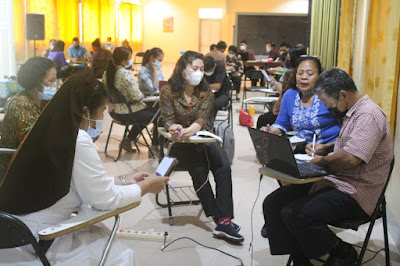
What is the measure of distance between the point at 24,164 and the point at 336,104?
164 cm

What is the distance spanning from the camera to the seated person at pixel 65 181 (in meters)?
1.78

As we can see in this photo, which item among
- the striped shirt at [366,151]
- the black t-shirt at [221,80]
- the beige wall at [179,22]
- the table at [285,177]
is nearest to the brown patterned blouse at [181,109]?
the table at [285,177]

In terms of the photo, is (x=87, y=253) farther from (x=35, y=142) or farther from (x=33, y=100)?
(x=33, y=100)

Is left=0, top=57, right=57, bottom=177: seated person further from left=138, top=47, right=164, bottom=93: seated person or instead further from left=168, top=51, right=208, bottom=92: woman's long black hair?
left=138, top=47, right=164, bottom=93: seated person

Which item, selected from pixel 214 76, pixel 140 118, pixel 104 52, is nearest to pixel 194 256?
pixel 140 118

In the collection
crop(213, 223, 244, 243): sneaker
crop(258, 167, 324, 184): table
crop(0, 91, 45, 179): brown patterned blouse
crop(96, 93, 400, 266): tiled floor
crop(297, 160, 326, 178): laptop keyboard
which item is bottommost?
crop(96, 93, 400, 266): tiled floor

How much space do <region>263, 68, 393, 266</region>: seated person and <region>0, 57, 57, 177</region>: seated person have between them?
1.68 m

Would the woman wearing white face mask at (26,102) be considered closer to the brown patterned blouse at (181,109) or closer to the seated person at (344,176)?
the brown patterned blouse at (181,109)

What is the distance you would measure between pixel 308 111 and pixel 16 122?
1.94m

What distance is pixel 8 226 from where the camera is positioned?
5.84 ft

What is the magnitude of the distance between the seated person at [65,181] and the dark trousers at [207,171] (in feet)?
4.63

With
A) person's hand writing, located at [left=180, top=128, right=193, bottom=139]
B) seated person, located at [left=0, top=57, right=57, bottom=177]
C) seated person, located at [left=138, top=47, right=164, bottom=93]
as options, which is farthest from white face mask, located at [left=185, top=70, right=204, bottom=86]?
seated person, located at [left=138, top=47, right=164, bottom=93]

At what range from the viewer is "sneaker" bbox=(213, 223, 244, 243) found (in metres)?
3.28

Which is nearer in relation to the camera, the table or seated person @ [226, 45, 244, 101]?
the table
